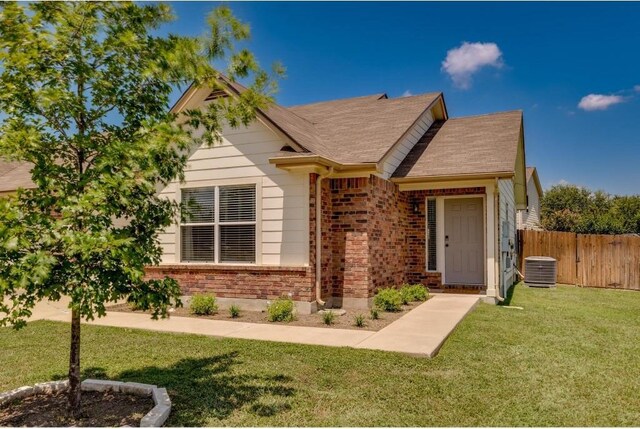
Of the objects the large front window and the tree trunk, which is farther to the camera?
the large front window

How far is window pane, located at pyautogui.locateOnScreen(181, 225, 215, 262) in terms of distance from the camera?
31.1ft

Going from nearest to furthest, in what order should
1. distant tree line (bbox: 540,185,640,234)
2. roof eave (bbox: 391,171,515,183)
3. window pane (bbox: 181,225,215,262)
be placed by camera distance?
window pane (bbox: 181,225,215,262)
roof eave (bbox: 391,171,515,183)
distant tree line (bbox: 540,185,640,234)

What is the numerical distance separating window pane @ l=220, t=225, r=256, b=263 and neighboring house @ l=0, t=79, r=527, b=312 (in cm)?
2

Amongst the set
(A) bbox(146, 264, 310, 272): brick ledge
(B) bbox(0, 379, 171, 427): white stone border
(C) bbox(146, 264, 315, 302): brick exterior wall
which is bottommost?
(B) bbox(0, 379, 171, 427): white stone border

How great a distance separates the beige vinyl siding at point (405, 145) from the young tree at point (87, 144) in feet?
20.7

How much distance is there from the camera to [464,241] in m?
11.7

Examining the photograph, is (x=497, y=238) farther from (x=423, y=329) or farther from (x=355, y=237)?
(x=423, y=329)

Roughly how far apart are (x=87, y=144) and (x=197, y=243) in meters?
6.31

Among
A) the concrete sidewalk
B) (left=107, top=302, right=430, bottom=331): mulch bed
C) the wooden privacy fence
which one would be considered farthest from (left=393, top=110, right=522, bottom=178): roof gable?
the wooden privacy fence

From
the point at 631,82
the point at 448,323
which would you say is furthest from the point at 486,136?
the point at 631,82

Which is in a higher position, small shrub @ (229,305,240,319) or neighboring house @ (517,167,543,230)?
neighboring house @ (517,167,543,230)

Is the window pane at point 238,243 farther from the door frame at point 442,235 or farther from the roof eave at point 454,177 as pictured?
the door frame at point 442,235

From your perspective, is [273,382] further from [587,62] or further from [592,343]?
[587,62]

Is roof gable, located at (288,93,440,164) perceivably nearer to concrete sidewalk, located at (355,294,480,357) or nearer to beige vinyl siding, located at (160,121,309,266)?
beige vinyl siding, located at (160,121,309,266)
